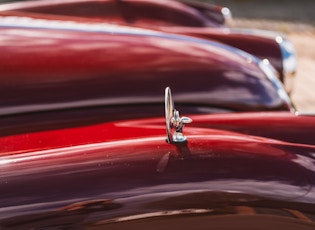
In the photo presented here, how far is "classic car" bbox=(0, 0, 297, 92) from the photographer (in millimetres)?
2871

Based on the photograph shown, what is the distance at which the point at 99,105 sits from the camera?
1945mm

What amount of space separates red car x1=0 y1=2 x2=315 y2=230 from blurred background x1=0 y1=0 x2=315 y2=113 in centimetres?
266

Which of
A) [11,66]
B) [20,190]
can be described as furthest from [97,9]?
[20,190]

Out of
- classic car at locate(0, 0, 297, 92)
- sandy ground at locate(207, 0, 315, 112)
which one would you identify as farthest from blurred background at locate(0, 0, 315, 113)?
classic car at locate(0, 0, 297, 92)

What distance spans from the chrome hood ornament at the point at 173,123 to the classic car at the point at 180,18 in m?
1.39

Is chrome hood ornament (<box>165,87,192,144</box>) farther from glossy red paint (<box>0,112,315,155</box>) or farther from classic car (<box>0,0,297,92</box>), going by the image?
classic car (<box>0,0,297,92</box>)

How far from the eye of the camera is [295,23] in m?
7.74

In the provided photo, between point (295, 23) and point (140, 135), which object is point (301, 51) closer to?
point (295, 23)

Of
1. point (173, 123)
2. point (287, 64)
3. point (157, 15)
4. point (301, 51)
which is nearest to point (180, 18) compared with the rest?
point (157, 15)

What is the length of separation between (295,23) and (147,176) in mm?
6792

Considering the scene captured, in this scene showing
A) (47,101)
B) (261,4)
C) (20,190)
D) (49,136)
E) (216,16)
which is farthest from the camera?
(261,4)

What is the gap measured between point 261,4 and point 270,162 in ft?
25.4

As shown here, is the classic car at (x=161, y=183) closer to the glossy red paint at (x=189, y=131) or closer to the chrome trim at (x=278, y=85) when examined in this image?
the glossy red paint at (x=189, y=131)

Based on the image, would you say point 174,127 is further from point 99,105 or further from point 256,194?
point 99,105
